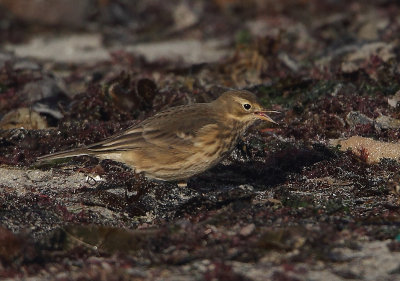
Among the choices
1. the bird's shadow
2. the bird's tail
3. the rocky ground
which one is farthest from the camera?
the bird's shadow

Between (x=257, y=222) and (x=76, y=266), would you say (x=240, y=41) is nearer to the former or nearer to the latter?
(x=257, y=222)

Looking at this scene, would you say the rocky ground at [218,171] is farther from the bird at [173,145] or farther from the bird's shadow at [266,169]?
the bird at [173,145]

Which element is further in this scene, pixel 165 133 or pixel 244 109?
pixel 244 109

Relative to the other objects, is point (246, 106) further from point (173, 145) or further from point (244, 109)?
point (173, 145)

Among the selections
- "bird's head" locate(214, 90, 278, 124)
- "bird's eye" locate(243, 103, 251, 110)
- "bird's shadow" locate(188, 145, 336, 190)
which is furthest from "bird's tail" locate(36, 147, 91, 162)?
"bird's eye" locate(243, 103, 251, 110)

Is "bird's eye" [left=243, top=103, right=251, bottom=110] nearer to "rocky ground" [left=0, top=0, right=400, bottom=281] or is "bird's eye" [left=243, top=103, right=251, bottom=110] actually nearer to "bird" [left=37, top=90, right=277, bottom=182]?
"bird" [left=37, top=90, right=277, bottom=182]

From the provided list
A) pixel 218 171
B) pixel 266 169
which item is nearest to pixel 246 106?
pixel 266 169
